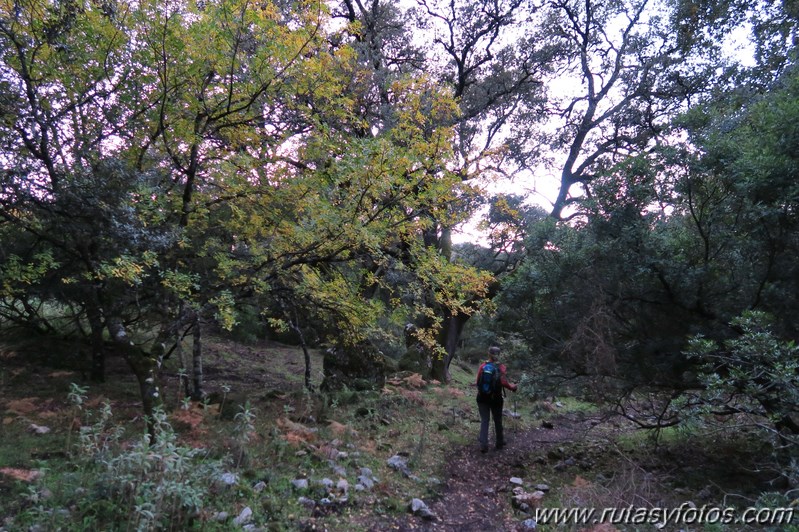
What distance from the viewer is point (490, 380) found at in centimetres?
736

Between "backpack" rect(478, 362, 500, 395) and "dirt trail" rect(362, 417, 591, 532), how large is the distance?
42.0 inches

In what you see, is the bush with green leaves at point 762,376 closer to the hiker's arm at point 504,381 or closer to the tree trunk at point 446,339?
the hiker's arm at point 504,381

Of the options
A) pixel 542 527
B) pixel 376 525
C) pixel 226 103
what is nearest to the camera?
pixel 376 525

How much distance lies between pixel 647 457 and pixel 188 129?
8.08 m

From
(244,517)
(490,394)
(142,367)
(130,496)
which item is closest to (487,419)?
(490,394)

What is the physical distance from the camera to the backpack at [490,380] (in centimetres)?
734

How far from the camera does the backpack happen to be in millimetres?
7344

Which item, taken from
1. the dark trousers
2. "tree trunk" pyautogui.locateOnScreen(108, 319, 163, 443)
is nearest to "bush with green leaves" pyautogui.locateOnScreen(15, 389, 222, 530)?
"tree trunk" pyautogui.locateOnScreen(108, 319, 163, 443)

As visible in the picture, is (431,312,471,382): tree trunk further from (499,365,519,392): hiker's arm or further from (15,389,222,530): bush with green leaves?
(15,389,222,530): bush with green leaves

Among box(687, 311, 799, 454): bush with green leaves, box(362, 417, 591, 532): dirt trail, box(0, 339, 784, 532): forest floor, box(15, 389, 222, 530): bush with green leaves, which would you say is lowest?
box(362, 417, 591, 532): dirt trail

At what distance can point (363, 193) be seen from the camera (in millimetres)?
5055

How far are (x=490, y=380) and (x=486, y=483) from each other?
5.59ft

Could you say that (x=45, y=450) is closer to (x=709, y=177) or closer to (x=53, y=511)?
(x=53, y=511)

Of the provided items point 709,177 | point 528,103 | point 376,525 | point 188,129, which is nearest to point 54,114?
point 188,129
